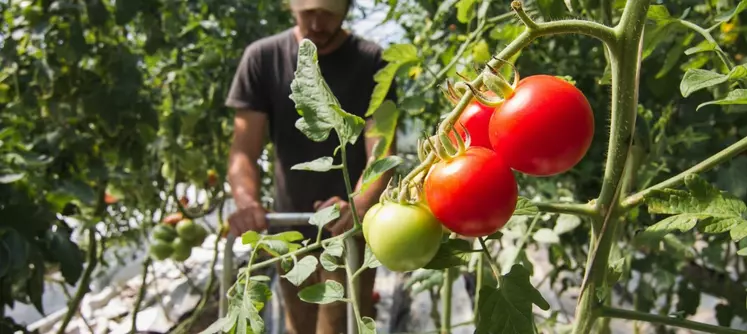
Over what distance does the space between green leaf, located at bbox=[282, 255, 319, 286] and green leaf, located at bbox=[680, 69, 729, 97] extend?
332mm

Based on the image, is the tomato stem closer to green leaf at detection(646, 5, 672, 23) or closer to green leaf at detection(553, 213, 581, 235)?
green leaf at detection(646, 5, 672, 23)

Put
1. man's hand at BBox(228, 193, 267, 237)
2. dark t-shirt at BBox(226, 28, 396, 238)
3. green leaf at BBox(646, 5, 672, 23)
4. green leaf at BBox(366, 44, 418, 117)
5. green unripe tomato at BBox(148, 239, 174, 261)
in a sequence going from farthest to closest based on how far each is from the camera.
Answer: green unripe tomato at BBox(148, 239, 174, 261) → dark t-shirt at BBox(226, 28, 396, 238) → man's hand at BBox(228, 193, 267, 237) → green leaf at BBox(366, 44, 418, 117) → green leaf at BBox(646, 5, 672, 23)

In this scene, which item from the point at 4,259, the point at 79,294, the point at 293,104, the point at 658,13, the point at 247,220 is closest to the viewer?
the point at 658,13

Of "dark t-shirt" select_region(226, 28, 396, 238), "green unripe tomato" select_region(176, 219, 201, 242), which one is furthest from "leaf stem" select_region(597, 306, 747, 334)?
"green unripe tomato" select_region(176, 219, 201, 242)

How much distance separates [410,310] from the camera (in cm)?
237

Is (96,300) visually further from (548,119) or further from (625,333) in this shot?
(548,119)

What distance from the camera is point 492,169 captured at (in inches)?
16.0

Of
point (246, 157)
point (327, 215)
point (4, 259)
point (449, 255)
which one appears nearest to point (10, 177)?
point (4, 259)

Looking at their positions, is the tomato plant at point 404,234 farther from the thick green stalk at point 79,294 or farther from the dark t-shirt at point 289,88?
the thick green stalk at point 79,294

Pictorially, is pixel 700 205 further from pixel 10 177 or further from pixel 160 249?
pixel 160 249

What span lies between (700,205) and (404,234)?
0.25 meters

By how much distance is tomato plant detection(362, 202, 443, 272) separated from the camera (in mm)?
407

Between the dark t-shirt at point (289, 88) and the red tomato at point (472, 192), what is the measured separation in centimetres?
105

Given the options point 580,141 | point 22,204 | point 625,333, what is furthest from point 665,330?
point 22,204
